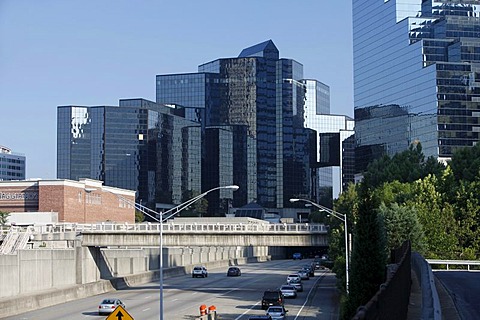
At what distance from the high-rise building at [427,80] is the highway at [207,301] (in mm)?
72866

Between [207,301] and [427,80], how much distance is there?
110 metres

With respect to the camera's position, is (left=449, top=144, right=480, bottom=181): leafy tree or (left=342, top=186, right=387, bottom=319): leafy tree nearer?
(left=342, top=186, right=387, bottom=319): leafy tree

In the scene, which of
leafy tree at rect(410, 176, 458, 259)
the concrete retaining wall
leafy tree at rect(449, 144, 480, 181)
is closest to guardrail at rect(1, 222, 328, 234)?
the concrete retaining wall

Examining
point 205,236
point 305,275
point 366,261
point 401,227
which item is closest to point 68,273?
point 205,236

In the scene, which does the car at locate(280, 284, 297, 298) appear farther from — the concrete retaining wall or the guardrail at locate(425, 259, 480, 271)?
the guardrail at locate(425, 259, 480, 271)

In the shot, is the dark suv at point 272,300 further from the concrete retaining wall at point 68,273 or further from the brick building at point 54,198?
the brick building at point 54,198

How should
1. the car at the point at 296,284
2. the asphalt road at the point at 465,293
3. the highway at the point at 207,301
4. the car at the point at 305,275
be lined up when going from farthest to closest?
the car at the point at 305,275
the car at the point at 296,284
the highway at the point at 207,301
the asphalt road at the point at 465,293


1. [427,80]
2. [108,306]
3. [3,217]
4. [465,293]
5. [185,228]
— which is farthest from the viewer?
[427,80]

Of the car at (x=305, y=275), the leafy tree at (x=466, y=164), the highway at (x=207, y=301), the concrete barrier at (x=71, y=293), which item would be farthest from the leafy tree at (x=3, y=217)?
the leafy tree at (x=466, y=164)

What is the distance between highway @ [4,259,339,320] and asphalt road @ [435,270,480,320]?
1697 centimetres

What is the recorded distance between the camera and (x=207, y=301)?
76375 mm

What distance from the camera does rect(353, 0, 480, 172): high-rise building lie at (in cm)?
17075

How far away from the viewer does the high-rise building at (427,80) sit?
170750 millimetres

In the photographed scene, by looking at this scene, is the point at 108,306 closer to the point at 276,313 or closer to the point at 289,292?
Result: the point at 276,313
